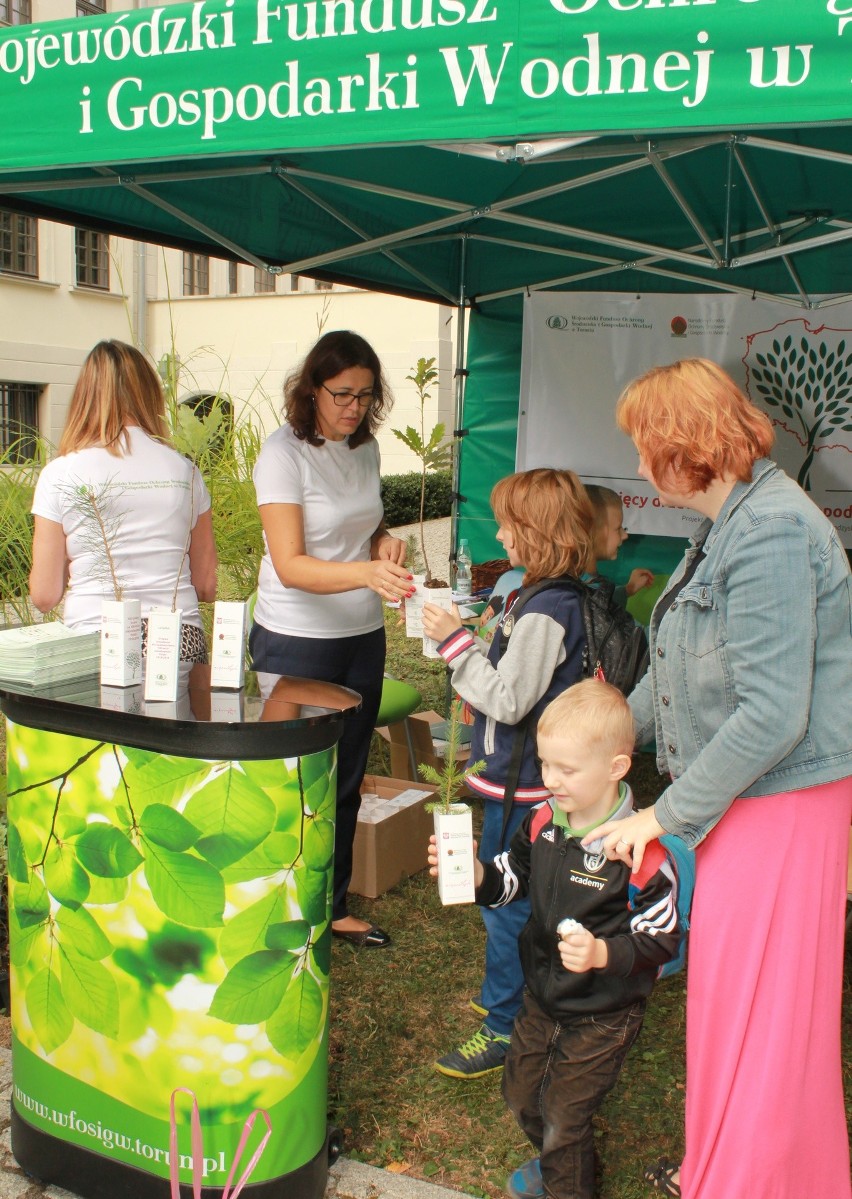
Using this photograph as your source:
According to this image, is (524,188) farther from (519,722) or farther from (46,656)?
(46,656)

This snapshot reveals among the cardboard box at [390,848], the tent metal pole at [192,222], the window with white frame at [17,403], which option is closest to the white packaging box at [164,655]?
the tent metal pole at [192,222]

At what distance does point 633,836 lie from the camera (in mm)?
1802

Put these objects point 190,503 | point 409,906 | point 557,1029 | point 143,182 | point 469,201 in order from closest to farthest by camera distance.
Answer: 1. point 557,1029
2. point 190,503
3. point 143,182
4. point 409,906
5. point 469,201

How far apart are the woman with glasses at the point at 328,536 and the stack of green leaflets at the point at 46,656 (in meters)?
0.70

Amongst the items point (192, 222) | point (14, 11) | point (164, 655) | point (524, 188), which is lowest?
point (164, 655)

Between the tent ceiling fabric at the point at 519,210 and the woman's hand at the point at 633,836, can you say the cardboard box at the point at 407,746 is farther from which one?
the woman's hand at the point at 633,836

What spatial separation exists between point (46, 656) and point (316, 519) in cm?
100

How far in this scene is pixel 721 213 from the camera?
423 cm

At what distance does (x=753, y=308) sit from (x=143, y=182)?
316 cm

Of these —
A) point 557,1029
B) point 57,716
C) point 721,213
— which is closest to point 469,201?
point 721,213

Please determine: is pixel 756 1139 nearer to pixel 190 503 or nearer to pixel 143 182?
pixel 190 503

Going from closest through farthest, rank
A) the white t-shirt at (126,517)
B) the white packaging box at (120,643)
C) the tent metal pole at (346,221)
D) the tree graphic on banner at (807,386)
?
the white packaging box at (120,643) < the white t-shirt at (126,517) < the tent metal pole at (346,221) < the tree graphic on banner at (807,386)

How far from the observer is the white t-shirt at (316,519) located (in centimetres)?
296

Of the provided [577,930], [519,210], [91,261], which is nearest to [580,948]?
[577,930]
